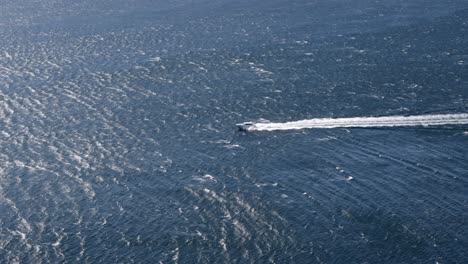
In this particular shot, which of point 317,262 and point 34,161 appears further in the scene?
point 34,161

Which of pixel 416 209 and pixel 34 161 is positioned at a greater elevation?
pixel 34 161

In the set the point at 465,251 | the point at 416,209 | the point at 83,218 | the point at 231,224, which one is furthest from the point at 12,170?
the point at 465,251

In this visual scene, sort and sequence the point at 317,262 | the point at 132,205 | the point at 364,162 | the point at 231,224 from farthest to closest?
the point at 364,162, the point at 132,205, the point at 231,224, the point at 317,262

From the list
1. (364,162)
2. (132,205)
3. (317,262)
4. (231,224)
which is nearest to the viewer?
(317,262)

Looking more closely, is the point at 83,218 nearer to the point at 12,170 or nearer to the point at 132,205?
the point at 132,205

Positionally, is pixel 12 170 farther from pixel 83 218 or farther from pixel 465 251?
pixel 465 251

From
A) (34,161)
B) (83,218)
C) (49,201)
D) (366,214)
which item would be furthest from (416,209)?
(34,161)

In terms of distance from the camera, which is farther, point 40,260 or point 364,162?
point 364,162

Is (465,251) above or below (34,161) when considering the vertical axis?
below
